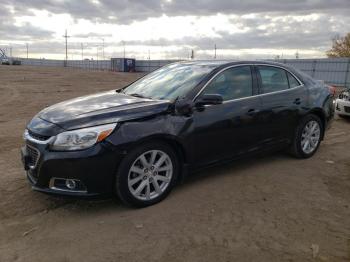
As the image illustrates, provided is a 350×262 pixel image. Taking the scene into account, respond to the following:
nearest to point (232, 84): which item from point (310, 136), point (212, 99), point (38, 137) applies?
point (212, 99)

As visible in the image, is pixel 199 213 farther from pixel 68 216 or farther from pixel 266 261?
pixel 68 216

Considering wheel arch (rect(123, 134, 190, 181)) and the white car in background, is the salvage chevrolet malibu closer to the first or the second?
wheel arch (rect(123, 134, 190, 181))

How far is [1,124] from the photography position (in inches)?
355

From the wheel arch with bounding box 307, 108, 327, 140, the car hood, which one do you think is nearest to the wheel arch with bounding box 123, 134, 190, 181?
the car hood

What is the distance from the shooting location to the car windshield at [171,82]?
460 centimetres

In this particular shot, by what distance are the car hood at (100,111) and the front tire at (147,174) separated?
0.39 m

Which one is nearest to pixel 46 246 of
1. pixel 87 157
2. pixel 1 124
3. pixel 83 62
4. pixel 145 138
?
pixel 87 157

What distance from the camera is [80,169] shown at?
12.0 ft

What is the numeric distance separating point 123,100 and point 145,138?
0.86 m

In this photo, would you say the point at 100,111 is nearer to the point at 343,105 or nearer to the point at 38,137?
the point at 38,137

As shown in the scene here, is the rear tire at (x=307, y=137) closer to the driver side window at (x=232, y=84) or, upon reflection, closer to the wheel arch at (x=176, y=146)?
the driver side window at (x=232, y=84)

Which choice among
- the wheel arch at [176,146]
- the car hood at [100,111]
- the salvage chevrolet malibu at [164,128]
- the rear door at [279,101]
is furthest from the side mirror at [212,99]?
the rear door at [279,101]

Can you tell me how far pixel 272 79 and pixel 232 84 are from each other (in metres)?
0.91

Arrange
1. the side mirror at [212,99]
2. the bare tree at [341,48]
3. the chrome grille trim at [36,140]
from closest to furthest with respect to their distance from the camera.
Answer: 1. the chrome grille trim at [36,140]
2. the side mirror at [212,99]
3. the bare tree at [341,48]
